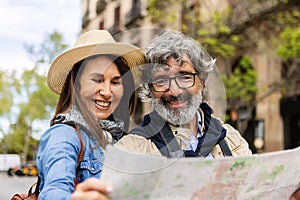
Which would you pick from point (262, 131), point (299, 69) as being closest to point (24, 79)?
point (262, 131)

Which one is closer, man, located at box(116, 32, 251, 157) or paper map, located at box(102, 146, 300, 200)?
paper map, located at box(102, 146, 300, 200)

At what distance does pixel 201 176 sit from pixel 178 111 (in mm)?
664

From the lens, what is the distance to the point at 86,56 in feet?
5.96

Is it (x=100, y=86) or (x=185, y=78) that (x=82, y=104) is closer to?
(x=100, y=86)

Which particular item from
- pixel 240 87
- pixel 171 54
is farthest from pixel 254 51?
pixel 171 54

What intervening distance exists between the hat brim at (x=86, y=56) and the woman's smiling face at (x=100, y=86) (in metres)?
0.04

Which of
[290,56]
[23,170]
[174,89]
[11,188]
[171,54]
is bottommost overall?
[23,170]

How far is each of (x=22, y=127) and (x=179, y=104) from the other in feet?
98.7

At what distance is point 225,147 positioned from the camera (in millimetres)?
1848

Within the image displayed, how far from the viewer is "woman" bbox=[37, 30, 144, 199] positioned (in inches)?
54.9

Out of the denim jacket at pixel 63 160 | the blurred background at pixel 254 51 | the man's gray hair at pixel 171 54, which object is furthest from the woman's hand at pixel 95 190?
the blurred background at pixel 254 51

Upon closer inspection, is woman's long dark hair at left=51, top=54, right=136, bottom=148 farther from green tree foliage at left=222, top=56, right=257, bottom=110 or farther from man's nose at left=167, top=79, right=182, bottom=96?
green tree foliage at left=222, top=56, right=257, bottom=110

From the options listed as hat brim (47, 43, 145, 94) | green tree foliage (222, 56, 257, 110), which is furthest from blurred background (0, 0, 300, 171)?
hat brim (47, 43, 145, 94)

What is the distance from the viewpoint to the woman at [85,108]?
54.9 inches
